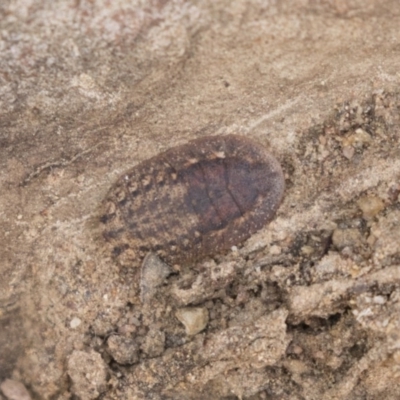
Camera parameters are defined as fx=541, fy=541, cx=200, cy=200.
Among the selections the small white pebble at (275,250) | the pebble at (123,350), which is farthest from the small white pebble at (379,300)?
the pebble at (123,350)

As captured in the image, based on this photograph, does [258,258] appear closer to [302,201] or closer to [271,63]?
[302,201]

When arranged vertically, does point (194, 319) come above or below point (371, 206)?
below

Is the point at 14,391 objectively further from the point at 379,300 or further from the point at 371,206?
the point at 371,206

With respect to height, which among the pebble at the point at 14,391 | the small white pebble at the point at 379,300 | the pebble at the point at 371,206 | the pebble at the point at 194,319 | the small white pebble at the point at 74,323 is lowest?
the pebble at the point at 14,391

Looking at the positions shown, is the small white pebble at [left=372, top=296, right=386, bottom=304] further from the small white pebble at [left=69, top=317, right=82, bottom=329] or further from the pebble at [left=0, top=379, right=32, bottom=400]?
the pebble at [left=0, top=379, right=32, bottom=400]

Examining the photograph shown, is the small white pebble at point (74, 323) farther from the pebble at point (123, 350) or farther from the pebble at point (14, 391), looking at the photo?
the pebble at point (14, 391)

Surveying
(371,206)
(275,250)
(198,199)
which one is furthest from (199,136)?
(371,206)
